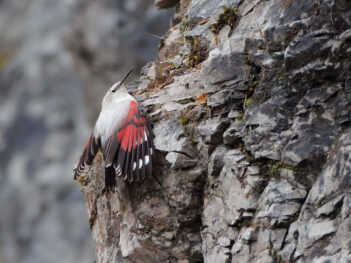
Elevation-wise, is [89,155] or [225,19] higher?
[225,19]

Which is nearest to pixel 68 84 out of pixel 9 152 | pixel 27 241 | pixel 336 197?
pixel 9 152

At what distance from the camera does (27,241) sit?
24.2 meters

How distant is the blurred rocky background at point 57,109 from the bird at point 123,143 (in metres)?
13.3

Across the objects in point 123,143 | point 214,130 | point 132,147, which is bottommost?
point 214,130

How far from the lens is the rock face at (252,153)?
4.93 metres

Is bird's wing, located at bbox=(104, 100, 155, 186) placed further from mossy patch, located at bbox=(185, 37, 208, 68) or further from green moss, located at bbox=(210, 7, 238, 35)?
green moss, located at bbox=(210, 7, 238, 35)

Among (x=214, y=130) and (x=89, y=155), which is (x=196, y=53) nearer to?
(x=214, y=130)

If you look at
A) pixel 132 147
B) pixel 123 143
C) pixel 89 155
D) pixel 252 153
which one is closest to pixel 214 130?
pixel 252 153

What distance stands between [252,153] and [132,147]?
148 centimetres

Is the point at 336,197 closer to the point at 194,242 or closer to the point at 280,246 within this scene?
the point at 280,246

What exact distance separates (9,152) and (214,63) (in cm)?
2236

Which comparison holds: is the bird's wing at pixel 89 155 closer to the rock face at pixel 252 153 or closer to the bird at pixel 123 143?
the bird at pixel 123 143

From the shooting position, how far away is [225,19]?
6789 millimetres

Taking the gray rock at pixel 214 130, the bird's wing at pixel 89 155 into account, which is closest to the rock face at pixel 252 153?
the gray rock at pixel 214 130
